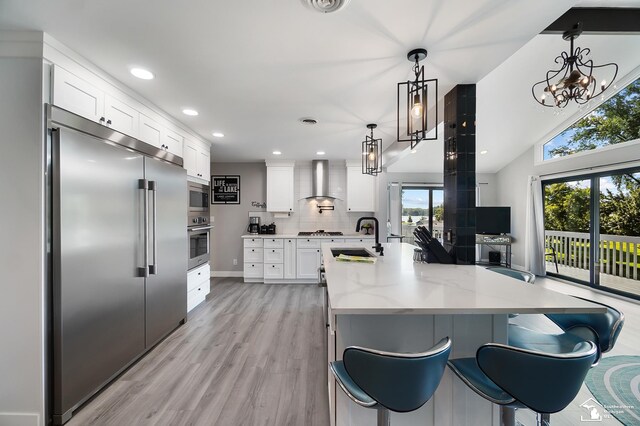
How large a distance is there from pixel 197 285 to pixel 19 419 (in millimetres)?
2069

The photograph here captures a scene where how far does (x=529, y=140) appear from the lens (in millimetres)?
5238

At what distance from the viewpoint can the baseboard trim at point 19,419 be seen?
154cm

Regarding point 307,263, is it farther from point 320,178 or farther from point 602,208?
point 602,208

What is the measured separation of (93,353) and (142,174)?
1386mm

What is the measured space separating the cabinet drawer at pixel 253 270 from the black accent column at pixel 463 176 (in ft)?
12.2

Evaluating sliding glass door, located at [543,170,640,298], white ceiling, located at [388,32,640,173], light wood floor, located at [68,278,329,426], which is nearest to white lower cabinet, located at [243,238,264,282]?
light wood floor, located at [68,278,329,426]

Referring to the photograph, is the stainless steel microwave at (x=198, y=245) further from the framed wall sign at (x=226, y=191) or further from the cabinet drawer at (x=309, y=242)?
the framed wall sign at (x=226, y=191)

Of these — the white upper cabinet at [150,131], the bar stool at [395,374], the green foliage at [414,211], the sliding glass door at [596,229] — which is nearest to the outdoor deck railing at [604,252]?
the sliding glass door at [596,229]

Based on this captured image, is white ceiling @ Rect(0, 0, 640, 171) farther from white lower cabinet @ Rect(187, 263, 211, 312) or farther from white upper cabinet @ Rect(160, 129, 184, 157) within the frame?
white lower cabinet @ Rect(187, 263, 211, 312)

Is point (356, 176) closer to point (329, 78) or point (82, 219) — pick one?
point (329, 78)

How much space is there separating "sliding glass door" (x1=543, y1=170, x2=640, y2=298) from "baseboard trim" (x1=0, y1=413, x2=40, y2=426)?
6.58 meters

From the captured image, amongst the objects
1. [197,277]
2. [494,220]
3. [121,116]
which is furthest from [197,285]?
[494,220]

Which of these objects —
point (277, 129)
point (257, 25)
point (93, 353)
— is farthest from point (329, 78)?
point (93, 353)

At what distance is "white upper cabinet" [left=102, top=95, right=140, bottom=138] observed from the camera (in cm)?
209
